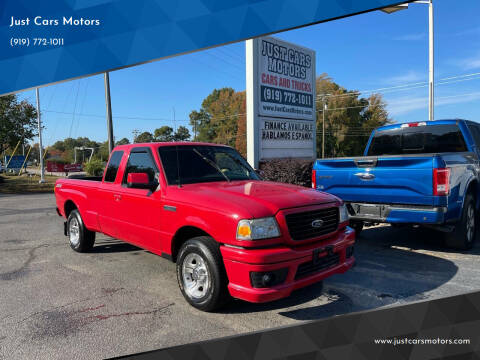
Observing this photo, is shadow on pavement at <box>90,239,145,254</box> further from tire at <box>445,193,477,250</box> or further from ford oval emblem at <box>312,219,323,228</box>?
tire at <box>445,193,477,250</box>

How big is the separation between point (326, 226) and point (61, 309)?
3.02 m

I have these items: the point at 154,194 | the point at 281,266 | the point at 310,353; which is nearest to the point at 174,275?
the point at 154,194

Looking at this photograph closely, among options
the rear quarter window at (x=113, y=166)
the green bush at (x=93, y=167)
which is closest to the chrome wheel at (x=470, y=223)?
the rear quarter window at (x=113, y=166)

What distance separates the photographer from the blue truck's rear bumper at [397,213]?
5.22 m

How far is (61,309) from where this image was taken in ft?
12.8

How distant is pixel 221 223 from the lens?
3.49 meters

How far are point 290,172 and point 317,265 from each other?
22.9ft

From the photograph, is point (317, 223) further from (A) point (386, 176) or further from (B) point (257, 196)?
(A) point (386, 176)

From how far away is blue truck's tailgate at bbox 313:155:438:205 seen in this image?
17.3 ft

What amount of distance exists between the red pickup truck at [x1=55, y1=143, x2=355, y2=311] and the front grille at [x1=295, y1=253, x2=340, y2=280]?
10 mm

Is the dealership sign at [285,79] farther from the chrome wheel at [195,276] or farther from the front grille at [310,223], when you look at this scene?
the chrome wheel at [195,276]

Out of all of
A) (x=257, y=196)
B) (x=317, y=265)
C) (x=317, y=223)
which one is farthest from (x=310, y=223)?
(x=257, y=196)

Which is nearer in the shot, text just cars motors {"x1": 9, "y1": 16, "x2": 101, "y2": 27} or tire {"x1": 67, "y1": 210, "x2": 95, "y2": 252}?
text just cars motors {"x1": 9, "y1": 16, "x2": 101, "y2": 27}

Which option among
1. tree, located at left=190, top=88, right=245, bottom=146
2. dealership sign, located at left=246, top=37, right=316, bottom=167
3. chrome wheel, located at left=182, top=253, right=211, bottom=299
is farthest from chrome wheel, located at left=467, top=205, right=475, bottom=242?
tree, located at left=190, top=88, right=245, bottom=146
